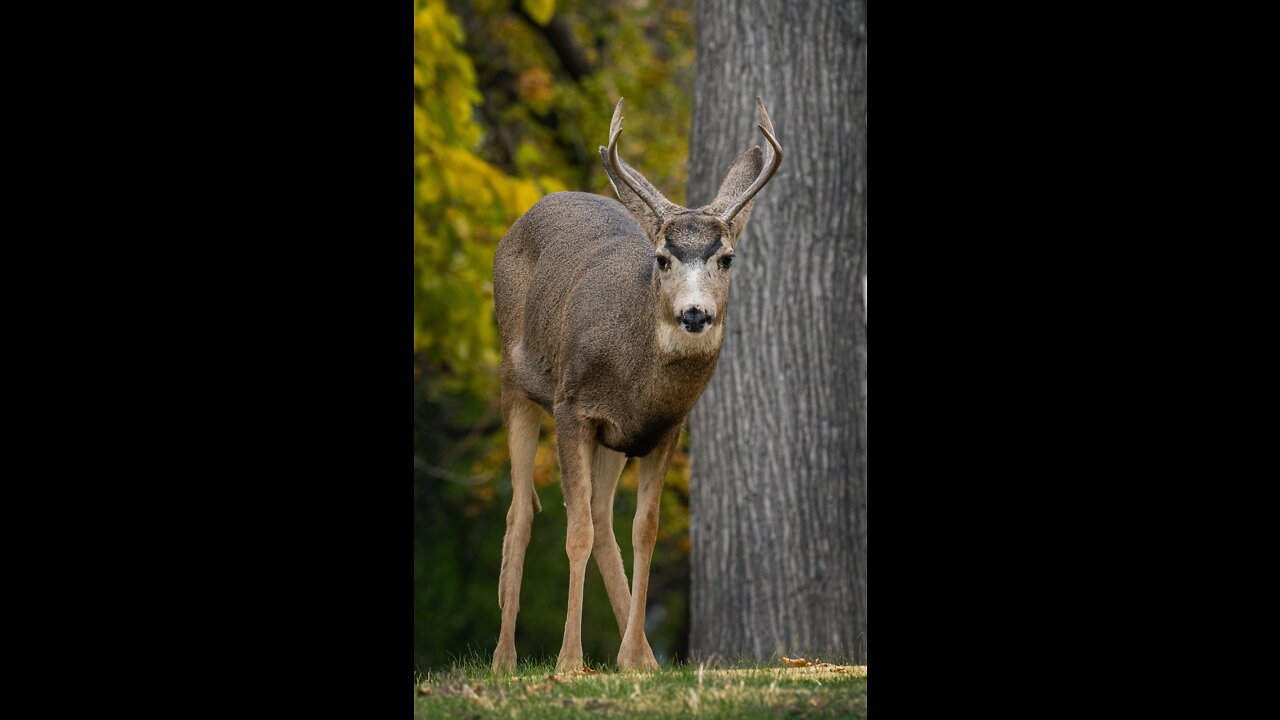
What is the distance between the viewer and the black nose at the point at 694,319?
16.9 feet

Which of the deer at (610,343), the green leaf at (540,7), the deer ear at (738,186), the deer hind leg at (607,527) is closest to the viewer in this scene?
the deer at (610,343)

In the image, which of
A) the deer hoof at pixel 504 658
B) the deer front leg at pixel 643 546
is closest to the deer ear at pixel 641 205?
the deer front leg at pixel 643 546

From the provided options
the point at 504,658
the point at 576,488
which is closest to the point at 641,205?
the point at 576,488

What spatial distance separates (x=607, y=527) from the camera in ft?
21.3

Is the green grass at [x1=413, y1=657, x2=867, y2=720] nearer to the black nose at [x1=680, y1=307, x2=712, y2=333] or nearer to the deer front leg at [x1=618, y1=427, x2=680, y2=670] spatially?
the deer front leg at [x1=618, y1=427, x2=680, y2=670]

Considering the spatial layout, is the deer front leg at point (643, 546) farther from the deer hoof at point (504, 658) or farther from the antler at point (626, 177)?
the antler at point (626, 177)

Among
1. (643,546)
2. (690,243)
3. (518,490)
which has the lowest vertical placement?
(643,546)

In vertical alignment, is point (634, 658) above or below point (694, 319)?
below

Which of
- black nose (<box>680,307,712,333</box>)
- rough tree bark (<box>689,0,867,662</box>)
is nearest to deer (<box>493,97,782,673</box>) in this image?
black nose (<box>680,307,712,333</box>)

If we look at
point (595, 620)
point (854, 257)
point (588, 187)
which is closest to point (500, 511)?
point (595, 620)

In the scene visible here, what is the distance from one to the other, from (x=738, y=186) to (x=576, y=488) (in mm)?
1397

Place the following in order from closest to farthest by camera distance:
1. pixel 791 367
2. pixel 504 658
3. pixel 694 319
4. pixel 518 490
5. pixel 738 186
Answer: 1. pixel 694 319
2. pixel 738 186
3. pixel 504 658
4. pixel 518 490
5. pixel 791 367

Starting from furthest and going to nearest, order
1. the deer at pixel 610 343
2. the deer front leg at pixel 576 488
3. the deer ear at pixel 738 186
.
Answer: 1. the deer front leg at pixel 576 488
2. the deer ear at pixel 738 186
3. the deer at pixel 610 343

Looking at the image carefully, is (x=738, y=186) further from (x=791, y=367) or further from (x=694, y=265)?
(x=791, y=367)
